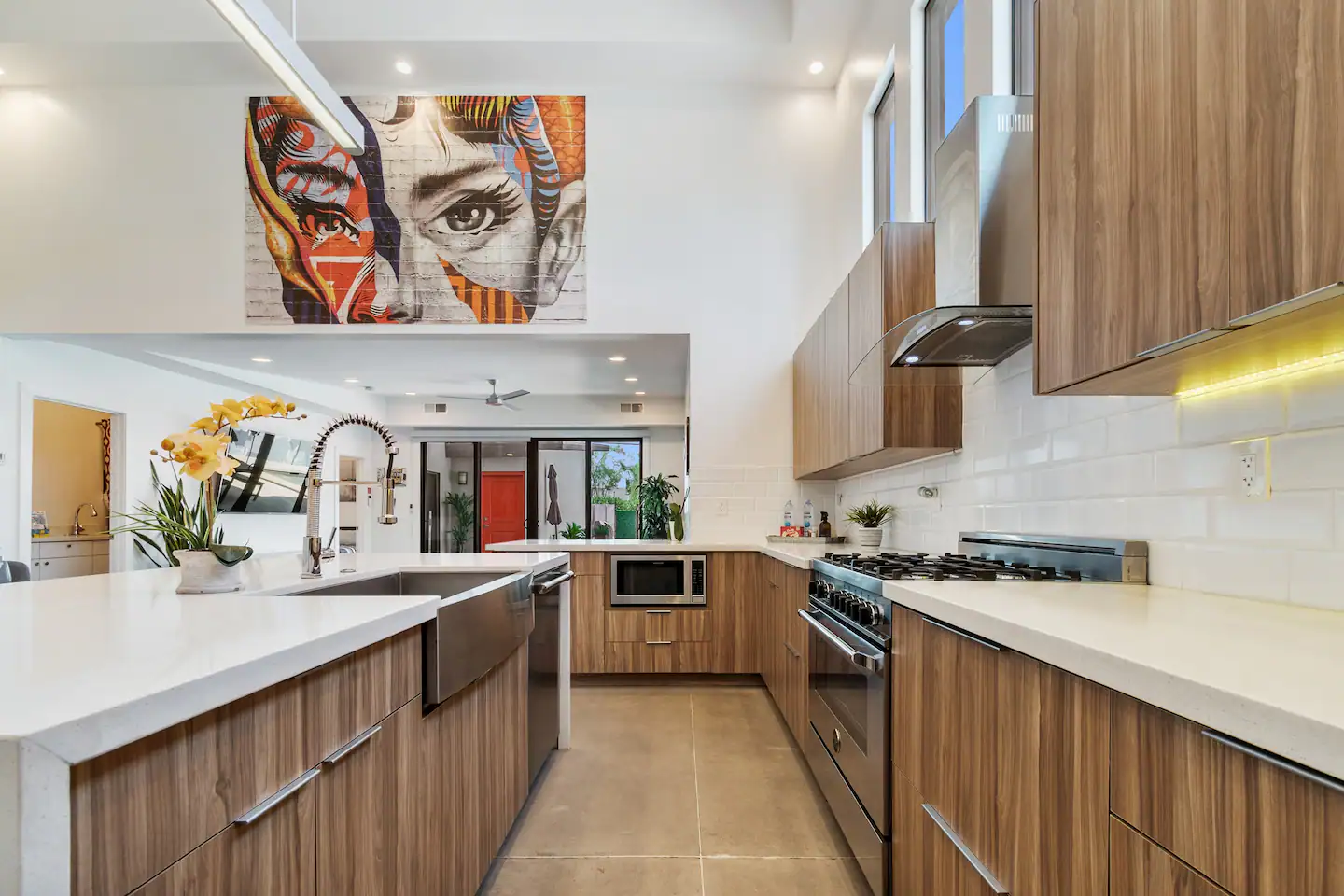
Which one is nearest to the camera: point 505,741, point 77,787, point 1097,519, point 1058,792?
point 77,787

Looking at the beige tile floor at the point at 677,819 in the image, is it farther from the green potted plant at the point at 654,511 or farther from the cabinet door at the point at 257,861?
the green potted plant at the point at 654,511

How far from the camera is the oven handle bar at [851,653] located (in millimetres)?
1774

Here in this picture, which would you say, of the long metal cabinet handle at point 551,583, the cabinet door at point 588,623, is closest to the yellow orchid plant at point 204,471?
the long metal cabinet handle at point 551,583

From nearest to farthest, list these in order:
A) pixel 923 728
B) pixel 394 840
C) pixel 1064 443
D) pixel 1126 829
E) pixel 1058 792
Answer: pixel 1126 829 → pixel 1058 792 → pixel 394 840 → pixel 923 728 → pixel 1064 443

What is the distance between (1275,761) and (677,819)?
6.82 feet

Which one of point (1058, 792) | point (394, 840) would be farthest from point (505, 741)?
point (1058, 792)

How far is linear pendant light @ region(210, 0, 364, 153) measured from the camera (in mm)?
2387

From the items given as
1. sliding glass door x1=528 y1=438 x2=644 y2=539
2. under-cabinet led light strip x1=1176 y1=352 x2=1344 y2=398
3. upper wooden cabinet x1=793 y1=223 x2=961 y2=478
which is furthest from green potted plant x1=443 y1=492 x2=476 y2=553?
under-cabinet led light strip x1=1176 y1=352 x2=1344 y2=398

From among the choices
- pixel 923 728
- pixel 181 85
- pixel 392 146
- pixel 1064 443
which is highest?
pixel 181 85

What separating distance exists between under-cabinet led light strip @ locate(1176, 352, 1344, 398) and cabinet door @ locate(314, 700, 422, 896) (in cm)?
174

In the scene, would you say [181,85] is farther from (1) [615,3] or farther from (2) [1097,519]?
(2) [1097,519]

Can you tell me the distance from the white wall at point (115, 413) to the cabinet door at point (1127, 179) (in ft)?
20.2

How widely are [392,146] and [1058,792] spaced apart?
199 inches

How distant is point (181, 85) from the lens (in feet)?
15.3
